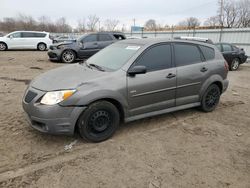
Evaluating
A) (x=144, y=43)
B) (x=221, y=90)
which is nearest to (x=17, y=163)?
(x=144, y=43)

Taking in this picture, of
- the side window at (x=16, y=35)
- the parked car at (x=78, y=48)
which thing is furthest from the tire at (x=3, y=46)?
the parked car at (x=78, y=48)

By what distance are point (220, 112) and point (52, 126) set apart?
3.70 meters

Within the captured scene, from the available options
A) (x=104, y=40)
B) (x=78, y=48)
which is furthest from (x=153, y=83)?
(x=104, y=40)

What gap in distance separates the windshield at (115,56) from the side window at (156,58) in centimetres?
20

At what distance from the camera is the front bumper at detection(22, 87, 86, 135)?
3.08 metres

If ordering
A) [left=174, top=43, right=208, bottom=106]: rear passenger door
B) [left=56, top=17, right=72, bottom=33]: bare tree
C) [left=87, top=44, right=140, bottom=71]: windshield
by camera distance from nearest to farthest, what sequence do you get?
1. [left=87, top=44, right=140, bottom=71]: windshield
2. [left=174, top=43, right=208, bottom=106]: rear passenger door
3. [left=56, top=17, right=72, bottom=33]: bare tree

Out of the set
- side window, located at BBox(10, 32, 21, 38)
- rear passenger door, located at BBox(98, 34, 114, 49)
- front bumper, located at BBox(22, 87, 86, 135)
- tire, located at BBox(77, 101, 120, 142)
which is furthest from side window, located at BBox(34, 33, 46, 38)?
tire, located at BBox(77, 101, 120, 142)

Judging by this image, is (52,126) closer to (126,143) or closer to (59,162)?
(59,162)

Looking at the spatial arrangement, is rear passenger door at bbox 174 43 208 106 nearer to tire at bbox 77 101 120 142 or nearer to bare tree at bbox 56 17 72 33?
tire at bbox 77 101 120 142

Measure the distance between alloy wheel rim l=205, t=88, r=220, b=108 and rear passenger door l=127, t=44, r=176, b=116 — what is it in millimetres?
1086

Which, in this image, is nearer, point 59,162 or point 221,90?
point 59,162

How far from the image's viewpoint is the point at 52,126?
3.12 m

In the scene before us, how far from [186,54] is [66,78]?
2.40 metres

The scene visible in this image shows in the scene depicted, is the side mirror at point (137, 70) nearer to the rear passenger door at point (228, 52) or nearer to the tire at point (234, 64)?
the rear passenger door at point (228, 52)
